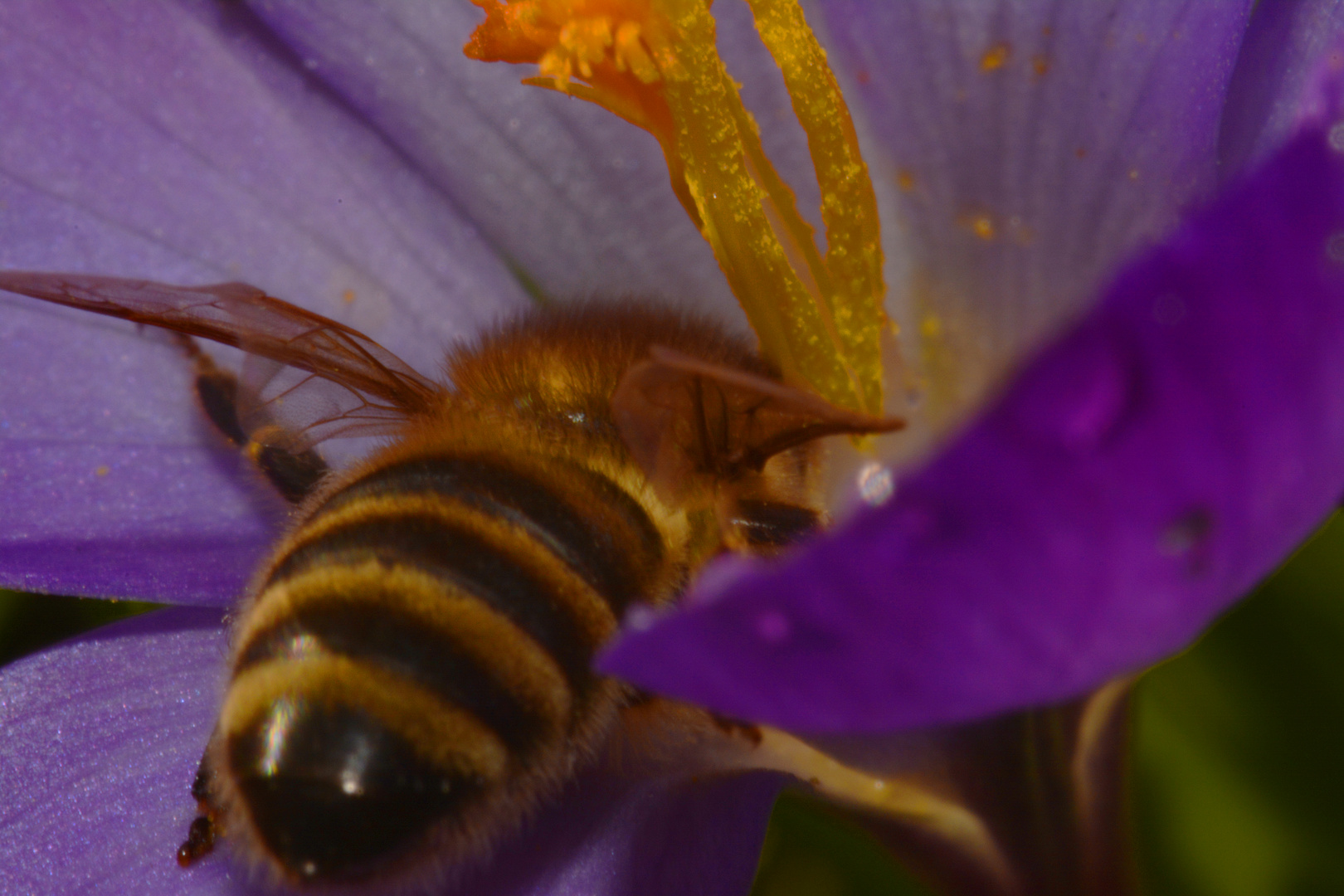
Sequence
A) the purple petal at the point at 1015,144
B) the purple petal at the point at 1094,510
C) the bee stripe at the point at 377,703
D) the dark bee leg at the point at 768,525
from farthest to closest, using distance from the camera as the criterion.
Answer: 1. the purple petal at the point at 1015,144
2. the dark bee leg at the point at 768,525
3. the bee stripe at the point at 377,703
4. the purple petal at the point at 1094,510

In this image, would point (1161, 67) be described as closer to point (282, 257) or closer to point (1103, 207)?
point (1103, 207)

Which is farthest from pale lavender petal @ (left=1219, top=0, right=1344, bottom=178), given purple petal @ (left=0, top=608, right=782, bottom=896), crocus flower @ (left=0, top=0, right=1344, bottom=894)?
purple petal @ (left=0, top=608, right=782, bottom=896)

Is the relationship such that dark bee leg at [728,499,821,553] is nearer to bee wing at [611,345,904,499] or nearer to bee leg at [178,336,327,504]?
bee wing at [611,345,904,499]

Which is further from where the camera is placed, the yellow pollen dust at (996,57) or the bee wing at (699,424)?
the yellow pollen dust at (996,57)

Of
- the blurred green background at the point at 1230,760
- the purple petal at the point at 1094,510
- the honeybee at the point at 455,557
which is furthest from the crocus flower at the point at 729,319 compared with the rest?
the blurred green background at the point at 1230,760

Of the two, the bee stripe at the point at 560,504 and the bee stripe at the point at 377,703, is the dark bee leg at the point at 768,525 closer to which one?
the bee stripe at the point at 560,504

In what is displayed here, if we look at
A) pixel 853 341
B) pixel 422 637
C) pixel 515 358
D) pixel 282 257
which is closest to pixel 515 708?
pixel 422 637
